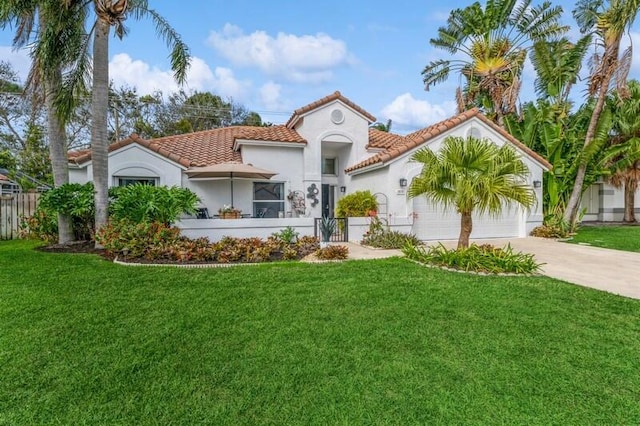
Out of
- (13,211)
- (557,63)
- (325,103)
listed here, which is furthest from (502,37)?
(13,211)

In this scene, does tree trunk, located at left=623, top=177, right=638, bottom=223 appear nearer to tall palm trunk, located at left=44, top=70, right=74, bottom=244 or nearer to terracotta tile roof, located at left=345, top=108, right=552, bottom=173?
terracotta tile roof, located at left=345, top=108, right=552, bottom=173

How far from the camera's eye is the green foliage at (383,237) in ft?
43.0

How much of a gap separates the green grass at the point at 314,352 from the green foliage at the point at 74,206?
454 cm

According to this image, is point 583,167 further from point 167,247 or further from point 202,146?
point 202,146

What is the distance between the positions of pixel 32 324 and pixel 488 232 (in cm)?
1698

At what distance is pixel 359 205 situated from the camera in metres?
15.0

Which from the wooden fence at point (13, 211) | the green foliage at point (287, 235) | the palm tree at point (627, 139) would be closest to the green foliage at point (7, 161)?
the wooden fence at point (13, 211)

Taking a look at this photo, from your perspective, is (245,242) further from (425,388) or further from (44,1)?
(44,1)

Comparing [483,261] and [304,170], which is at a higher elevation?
[304,170]

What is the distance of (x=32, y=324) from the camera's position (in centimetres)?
541

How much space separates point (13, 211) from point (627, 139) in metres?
33.6

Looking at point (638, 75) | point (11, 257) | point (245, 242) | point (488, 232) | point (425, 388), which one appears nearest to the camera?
point (425, 388)

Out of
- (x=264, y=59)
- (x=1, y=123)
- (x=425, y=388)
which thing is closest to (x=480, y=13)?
(x=264, y=59)

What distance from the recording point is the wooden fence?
1483 centimetres
